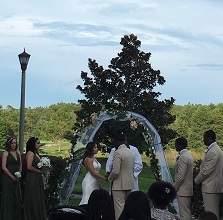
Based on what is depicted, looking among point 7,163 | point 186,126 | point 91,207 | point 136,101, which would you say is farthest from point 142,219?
point 186,126

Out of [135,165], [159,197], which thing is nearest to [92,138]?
[135,165]

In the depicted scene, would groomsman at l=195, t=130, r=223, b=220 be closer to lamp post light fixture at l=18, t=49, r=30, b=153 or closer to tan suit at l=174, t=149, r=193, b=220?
tan suit at l=174, t=149, r=193, b=220

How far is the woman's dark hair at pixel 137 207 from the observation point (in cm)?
552

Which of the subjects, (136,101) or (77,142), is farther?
(136,101)

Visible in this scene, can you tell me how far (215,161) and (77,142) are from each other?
16.2 feet

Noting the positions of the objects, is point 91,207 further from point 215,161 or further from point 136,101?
point 136,101

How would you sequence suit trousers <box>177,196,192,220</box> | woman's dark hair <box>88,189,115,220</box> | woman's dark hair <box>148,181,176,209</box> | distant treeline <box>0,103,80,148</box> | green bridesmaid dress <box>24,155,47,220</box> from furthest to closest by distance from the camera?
distant treeline <box>0,103,80,148</box>, green bridesmaid dress <box>24,155,47,220</box>, suit trousers <box>177,196,192,220</box>, woman's dark hair <box>88,189,115,220</box>, woman's dark hair <box>148,181,176,209</box>

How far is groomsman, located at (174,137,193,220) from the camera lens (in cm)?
1172

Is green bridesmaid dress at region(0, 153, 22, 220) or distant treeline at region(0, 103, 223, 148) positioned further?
distant treeline at region(0, 103, 223, 148)

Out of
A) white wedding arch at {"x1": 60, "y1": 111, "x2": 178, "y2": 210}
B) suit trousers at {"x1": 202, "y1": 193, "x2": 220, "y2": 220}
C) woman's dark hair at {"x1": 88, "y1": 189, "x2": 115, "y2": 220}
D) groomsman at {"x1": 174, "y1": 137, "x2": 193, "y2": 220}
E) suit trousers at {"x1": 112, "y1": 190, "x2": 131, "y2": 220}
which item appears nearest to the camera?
woman's dark hair at {"x1": 88, "y1": 189, "x2": 115, "y2": 220}

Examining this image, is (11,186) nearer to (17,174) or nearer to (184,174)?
(17,174)

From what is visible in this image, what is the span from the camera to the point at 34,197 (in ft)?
41.9

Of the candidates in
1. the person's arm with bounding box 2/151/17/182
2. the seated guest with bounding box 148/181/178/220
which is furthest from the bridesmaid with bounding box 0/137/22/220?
the seated guest with bounding box 148/181/178/220

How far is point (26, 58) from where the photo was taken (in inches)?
701
